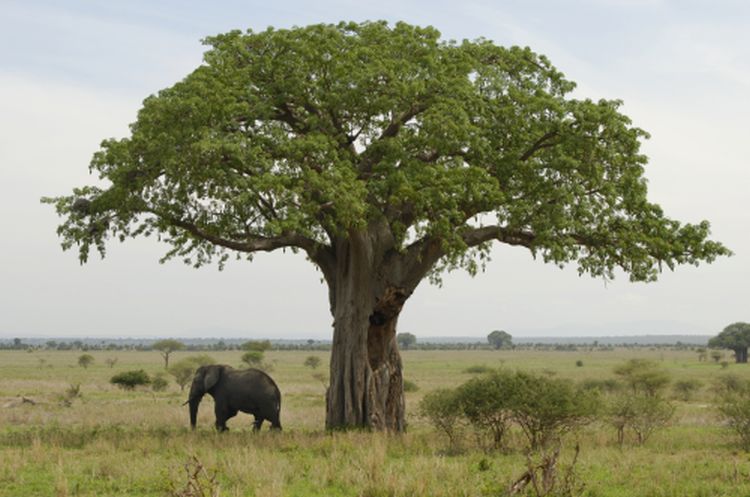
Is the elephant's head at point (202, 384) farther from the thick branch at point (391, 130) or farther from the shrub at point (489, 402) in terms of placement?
the shrub at point (489, 402)

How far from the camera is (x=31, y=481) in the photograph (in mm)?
13938

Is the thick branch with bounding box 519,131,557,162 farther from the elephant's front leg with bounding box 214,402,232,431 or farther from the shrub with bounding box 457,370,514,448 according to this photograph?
the elephant's front leg with bounding box 214,402,232,431

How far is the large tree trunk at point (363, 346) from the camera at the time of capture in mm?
21062

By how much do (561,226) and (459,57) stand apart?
5.23m

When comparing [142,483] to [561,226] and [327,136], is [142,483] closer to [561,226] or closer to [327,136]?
[327,136]

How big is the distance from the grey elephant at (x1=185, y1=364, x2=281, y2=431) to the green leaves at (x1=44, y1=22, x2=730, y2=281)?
12.9 ft

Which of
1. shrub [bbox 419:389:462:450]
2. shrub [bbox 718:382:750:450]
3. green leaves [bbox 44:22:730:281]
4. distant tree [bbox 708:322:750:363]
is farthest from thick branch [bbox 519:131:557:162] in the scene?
distant tree [bbox 708:322:750:363]

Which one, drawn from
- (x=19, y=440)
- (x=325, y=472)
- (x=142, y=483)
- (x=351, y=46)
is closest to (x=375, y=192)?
(x=351, y=46)

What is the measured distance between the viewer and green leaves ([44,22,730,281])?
18438 mm

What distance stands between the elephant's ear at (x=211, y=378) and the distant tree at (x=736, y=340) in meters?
85.0

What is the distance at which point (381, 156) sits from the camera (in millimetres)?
20422

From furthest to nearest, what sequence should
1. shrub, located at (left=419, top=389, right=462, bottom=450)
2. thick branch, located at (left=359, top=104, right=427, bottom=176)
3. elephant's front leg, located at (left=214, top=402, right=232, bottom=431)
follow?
elephant's front leg, located at (left=214, top=402, right=232, bottom=431)
thick branch, located at (left=359, top=104, right=427, bottom=176)
shrub, located at (left=419, top=389, right=462, bottom=450)

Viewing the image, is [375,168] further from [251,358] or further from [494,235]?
[251,358]

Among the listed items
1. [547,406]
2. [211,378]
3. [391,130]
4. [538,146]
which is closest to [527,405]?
[547,406]
